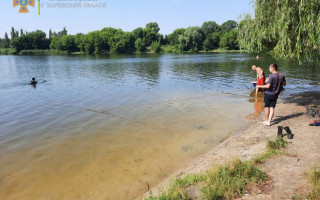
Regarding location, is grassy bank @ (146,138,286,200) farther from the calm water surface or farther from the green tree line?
the green tree line

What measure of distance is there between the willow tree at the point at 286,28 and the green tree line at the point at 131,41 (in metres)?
97.2

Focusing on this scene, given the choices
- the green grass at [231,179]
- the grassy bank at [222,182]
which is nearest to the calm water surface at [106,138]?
the grassy bank at [222,182]

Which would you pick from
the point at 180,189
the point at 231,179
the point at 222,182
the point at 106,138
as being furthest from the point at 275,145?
the point at 106,138

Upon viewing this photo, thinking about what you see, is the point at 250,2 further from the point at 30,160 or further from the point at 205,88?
the point at 30,160

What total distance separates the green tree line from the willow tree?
97.2 meters

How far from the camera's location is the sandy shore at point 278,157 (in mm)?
4570

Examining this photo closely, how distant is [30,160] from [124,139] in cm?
341

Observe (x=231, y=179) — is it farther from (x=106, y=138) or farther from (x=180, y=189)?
(x=106, y=138)

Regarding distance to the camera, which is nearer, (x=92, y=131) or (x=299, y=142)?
(x=299, y=142)

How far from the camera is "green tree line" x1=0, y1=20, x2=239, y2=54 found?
110 meters

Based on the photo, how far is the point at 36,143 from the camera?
903cm

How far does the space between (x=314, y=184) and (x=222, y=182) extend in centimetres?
171

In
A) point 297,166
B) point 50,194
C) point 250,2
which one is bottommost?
point 50,194

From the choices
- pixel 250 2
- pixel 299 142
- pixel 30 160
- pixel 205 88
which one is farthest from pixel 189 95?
pixel 30 160
